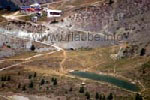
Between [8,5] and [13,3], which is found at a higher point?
[13,3]

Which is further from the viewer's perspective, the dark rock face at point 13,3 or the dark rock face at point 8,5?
the dark rock face at point 13,3

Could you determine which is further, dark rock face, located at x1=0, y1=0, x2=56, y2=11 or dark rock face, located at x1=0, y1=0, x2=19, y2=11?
dark rock face, located at x1=0, y1=0, x2=56, y2=11

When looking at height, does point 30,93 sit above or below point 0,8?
below

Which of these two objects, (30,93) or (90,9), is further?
(90,9)

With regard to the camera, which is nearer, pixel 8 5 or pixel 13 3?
pixel 8 5

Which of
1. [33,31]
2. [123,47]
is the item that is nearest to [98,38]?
[123,47]

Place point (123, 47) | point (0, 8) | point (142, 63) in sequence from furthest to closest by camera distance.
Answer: point (0, 8)
point (123, 47)
point (142, 63)

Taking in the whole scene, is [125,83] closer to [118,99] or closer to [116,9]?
[118,99]

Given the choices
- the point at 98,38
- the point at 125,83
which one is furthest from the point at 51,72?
the point at 98,38

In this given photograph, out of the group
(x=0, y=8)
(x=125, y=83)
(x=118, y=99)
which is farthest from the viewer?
(x=0, y=8)

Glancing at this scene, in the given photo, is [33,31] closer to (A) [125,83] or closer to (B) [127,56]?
(B) [127,56]
